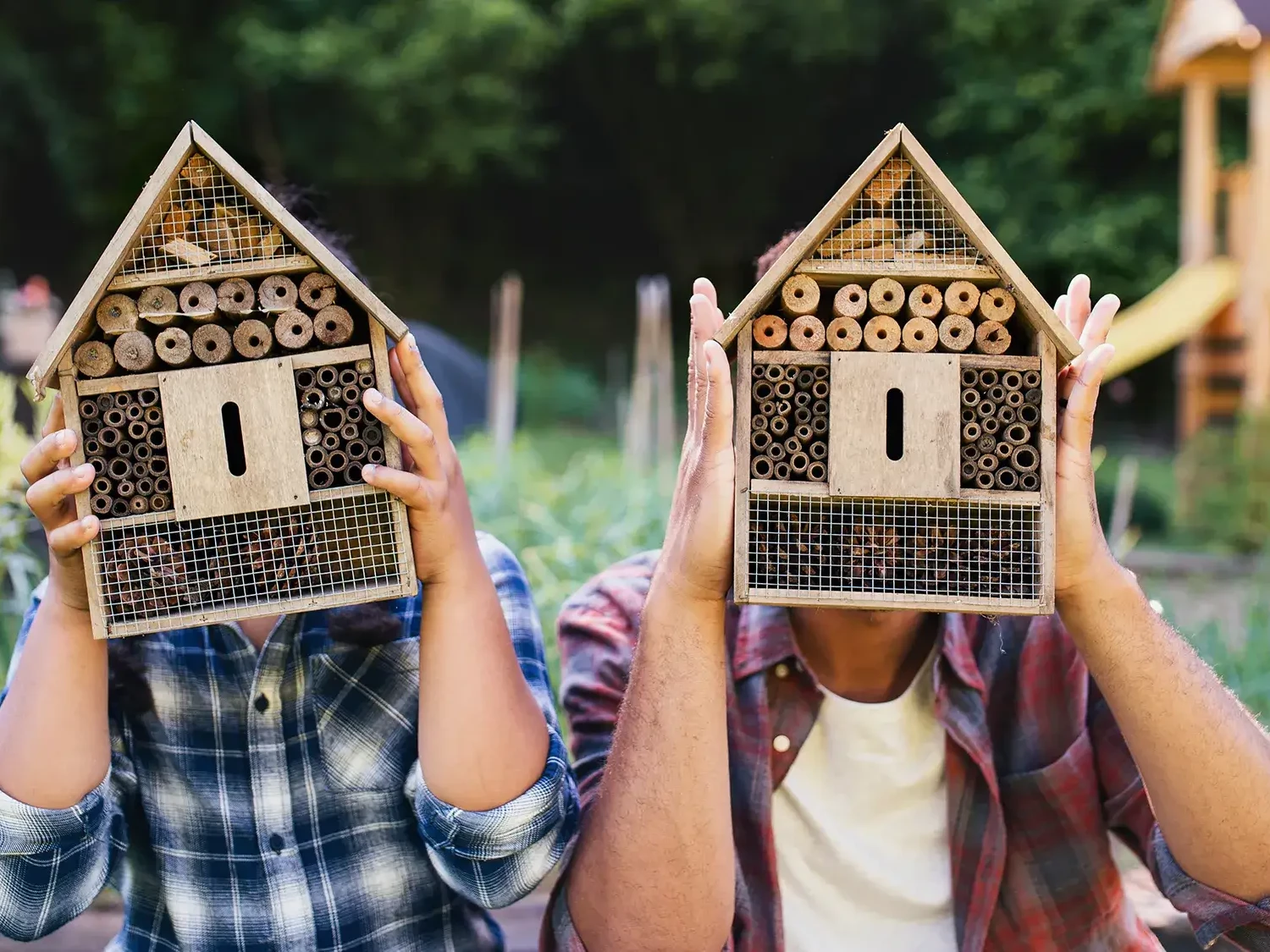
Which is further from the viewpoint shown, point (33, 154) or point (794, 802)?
point (33, 154)

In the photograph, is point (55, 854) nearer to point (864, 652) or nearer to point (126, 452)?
point (126, 452)

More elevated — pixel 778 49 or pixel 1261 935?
pixel 778 49

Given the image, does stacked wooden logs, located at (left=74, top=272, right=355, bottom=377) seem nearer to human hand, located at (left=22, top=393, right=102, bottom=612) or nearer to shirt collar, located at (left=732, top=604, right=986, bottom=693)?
human hand, located at (left=22, top=393, right=102, bottom=612)

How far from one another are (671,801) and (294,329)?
0.74 metres

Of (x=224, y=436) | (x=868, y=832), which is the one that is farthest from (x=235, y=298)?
(x=868, y=832)

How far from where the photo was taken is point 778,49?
1741 cm

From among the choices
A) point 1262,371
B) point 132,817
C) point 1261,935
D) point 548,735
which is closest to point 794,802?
point 548,735

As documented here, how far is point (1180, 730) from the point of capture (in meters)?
1.53

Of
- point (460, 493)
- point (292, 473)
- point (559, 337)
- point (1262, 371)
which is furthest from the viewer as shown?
point (559, 337)

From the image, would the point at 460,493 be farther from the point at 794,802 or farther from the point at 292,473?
the point at 794,802

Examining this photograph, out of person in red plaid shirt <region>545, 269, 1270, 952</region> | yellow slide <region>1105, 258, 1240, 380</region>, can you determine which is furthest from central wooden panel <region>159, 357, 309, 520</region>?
yellow slide <region>1105, 258, 1240, 380</region>

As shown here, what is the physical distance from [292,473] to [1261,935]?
1367 mm

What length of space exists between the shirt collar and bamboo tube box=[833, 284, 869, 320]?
475mm

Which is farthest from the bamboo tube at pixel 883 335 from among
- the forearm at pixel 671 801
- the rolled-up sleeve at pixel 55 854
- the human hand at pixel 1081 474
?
the rolled-up sleeve at pixel 55 854
